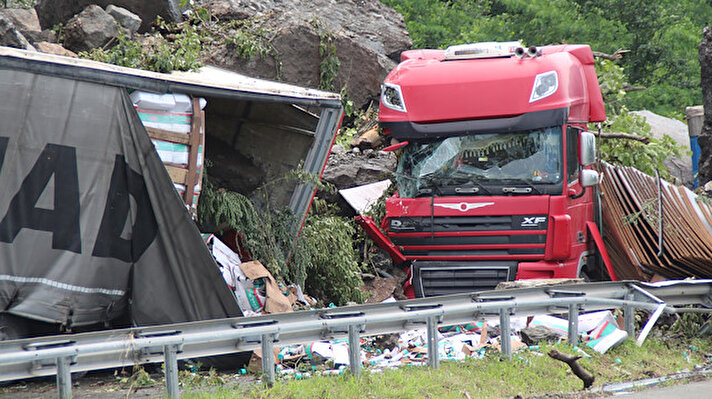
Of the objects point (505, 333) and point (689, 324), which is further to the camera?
point (689, 324)

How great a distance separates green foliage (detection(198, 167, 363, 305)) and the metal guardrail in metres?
2.94

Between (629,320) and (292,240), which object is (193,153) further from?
(629,320)

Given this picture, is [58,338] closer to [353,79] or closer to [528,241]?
[528,241]

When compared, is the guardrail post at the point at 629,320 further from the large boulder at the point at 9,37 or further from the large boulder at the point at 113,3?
the large boulder at the point at 113,3

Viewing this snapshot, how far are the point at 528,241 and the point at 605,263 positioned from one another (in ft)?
5.56

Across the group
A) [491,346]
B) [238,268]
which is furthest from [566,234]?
[238,268]

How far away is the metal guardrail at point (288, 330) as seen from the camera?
19.1 feet

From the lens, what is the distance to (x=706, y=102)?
15.0 m

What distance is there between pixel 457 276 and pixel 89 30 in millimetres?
6809

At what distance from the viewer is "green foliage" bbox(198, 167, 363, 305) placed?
392 inches

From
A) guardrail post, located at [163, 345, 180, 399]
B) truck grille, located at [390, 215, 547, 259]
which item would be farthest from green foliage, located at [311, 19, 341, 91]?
guardrail post, located at [163, 345, 180, 399]

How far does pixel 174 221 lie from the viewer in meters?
8.04

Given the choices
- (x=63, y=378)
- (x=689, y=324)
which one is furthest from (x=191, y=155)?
(x=689, y=324)

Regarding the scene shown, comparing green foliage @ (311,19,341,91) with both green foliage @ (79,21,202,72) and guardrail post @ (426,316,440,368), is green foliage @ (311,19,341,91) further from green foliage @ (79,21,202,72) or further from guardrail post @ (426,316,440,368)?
guardrail post @ (426,316,440,368)
